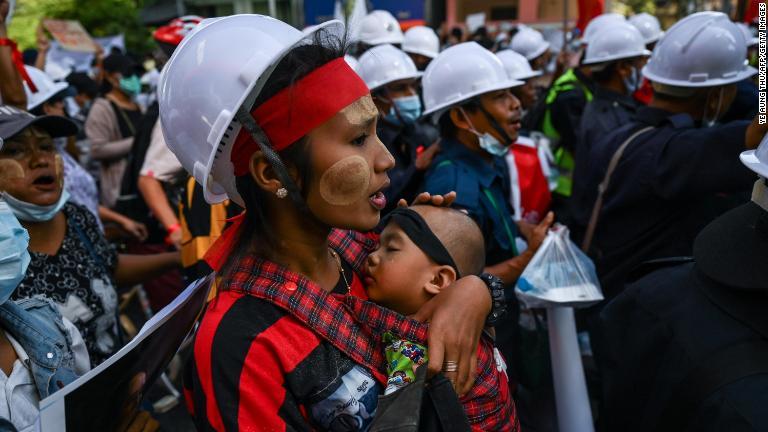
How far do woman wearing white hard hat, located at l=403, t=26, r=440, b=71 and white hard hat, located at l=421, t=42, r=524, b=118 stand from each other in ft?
12.9

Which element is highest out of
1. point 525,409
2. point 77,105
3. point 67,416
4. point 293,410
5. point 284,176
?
point 284,176

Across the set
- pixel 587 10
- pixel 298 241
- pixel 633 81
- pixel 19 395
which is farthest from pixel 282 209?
pixel 587 10

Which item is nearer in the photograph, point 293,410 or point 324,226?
point 293,410

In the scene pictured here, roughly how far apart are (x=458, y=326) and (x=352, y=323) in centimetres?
27

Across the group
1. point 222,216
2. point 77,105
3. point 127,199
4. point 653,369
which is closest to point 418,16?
point 77,105

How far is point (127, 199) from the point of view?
4.56 metres

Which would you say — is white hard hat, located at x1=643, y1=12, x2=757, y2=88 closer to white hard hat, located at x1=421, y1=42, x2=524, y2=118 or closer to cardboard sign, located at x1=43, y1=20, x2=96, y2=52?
white hard hat, located at x1=421, y1=42, x2=524, y2=118

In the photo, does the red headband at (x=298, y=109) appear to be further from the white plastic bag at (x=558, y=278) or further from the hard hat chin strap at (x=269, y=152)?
the white plastic bag at (x=558, y=278)

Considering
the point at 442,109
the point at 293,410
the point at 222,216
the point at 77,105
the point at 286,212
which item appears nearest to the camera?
the point at 293,410

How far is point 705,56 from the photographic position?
3119mm

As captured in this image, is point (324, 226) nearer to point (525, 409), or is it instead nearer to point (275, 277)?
point (275, 277)

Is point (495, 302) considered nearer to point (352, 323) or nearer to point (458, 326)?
point (458, 326)

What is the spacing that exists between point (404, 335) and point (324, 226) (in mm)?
362

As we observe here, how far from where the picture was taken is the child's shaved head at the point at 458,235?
1.94 metres
